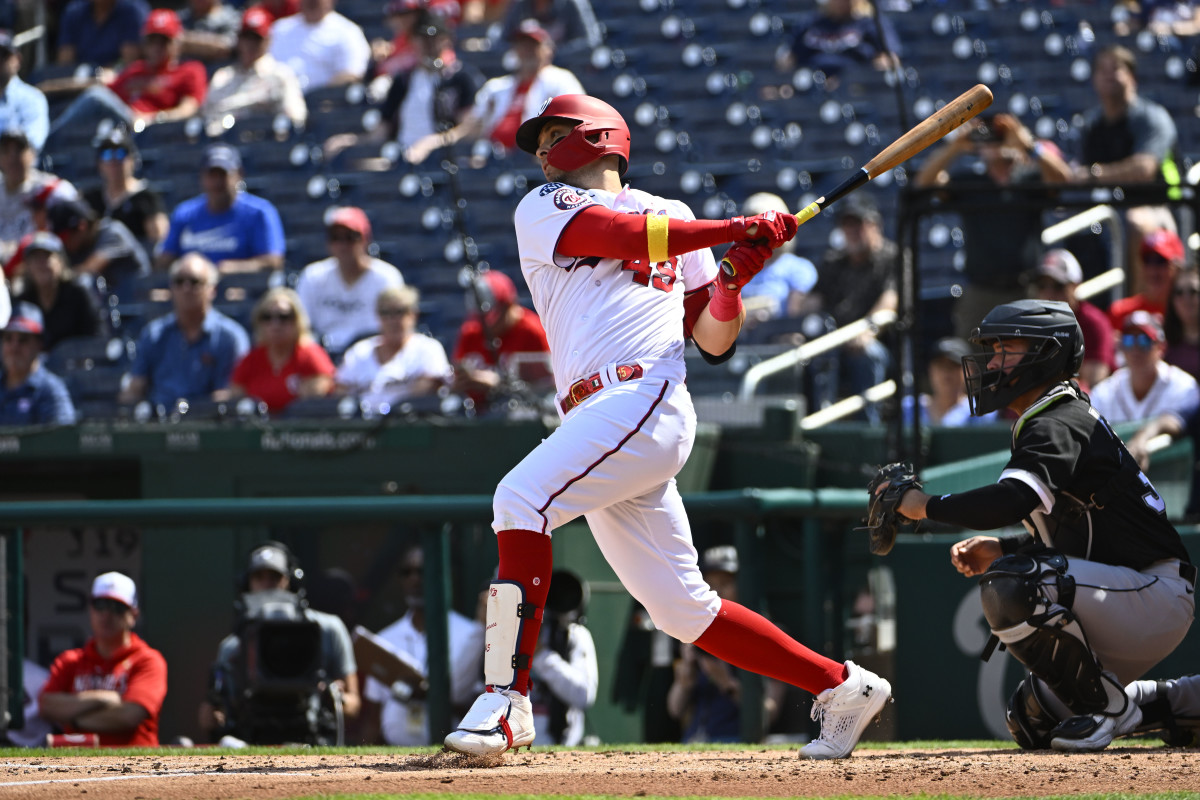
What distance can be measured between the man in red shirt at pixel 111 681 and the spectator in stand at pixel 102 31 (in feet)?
27.5

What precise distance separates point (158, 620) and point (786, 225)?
13.8ft

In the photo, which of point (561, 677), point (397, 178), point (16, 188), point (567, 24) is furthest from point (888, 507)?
point (567, 24)

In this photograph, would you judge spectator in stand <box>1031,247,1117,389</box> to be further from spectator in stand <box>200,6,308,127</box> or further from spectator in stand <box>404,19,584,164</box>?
spectator in stand <box>200,6,308,127</box>

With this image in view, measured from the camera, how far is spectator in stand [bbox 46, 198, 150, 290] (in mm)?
10672

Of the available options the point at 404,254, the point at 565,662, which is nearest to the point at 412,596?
the point at 565,662

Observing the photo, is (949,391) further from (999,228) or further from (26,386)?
(26,386)

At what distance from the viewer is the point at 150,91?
12.9 metres

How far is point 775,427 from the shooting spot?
8047 mm

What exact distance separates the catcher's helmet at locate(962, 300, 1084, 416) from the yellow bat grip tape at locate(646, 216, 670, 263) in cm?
96

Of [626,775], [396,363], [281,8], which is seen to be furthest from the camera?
[281,8]

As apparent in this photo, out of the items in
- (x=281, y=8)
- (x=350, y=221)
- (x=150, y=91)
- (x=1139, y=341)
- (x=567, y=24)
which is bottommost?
(x=1139, y=341)

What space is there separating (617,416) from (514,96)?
24.5ft

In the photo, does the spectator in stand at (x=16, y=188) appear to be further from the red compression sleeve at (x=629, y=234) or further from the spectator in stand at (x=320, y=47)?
the red compression sleeve at (x=629, y=234)

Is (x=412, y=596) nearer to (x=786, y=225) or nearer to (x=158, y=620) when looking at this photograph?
(x=158, y=620)
